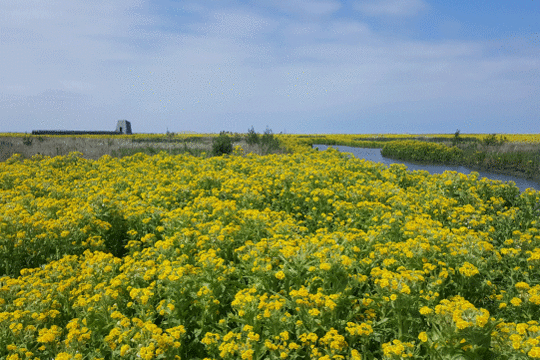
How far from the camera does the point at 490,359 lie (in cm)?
365

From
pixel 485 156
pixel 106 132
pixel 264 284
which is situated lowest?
pixel 264 284

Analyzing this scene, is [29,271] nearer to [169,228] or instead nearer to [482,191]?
[169,228]

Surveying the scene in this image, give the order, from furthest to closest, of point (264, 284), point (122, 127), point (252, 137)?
1. point (122, 127)
2. point (252, 137)
3. point (264, 284)

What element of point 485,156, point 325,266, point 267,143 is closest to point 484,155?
point 485,156

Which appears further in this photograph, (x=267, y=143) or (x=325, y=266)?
(x=267, y=143)

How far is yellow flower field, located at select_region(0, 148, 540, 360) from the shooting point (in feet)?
11.9

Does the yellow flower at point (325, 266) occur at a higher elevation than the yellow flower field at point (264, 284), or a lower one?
higher

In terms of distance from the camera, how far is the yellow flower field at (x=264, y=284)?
3635mm

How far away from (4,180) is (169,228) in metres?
8.32

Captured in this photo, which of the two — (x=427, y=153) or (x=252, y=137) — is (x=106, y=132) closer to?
(x=252, y=137)

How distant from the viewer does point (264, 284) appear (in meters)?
4.62

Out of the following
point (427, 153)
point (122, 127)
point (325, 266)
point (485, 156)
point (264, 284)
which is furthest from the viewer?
point (122, 127)

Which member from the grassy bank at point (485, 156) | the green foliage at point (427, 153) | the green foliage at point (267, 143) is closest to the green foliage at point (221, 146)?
the green foliage at point (267, 143)

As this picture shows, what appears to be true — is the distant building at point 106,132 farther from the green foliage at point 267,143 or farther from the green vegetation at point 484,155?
the green vegetation at point 484,155
